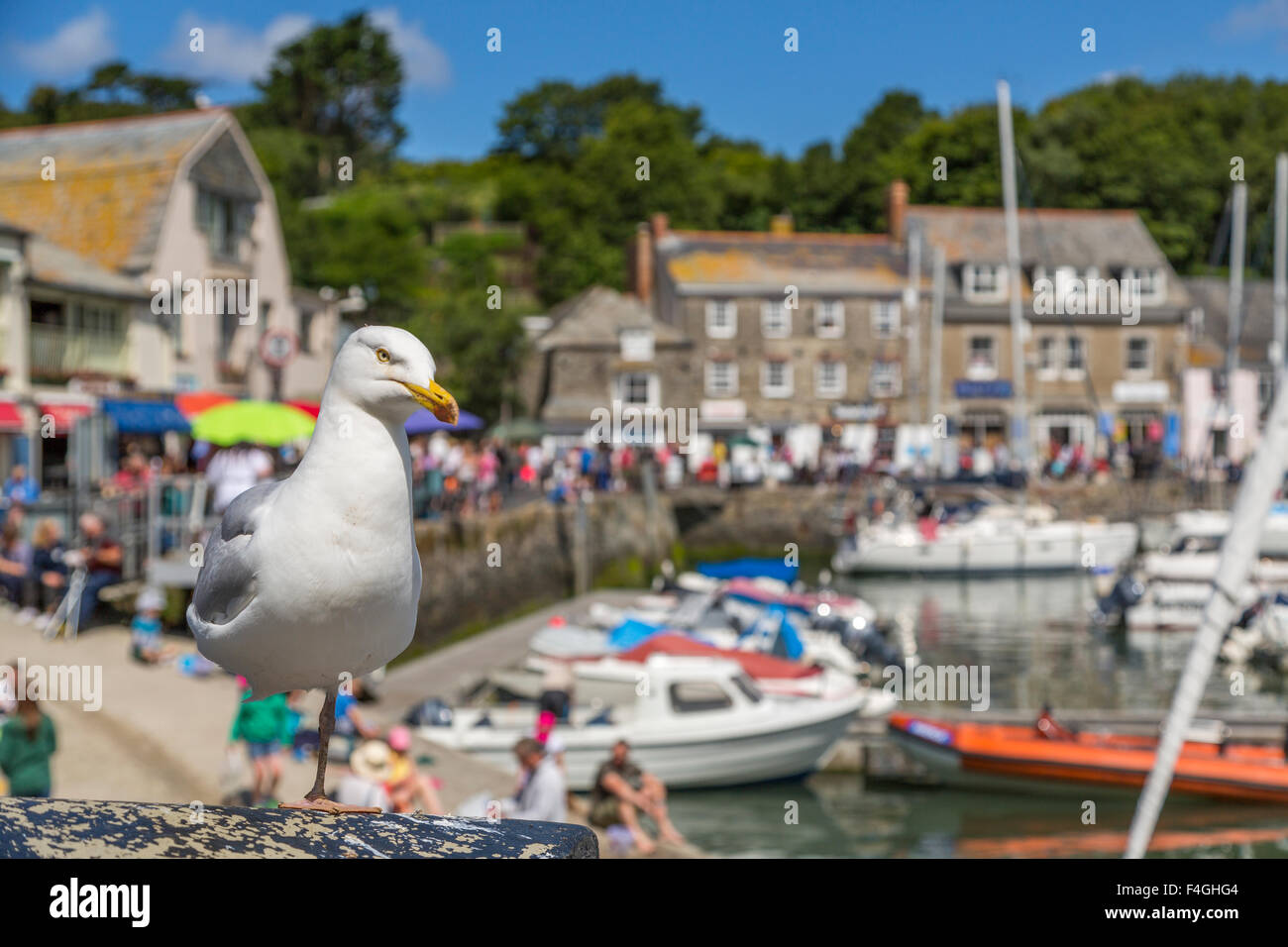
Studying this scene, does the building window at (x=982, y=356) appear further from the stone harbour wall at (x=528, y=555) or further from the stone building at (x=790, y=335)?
the stone harbour wall at (x=528, y=555)

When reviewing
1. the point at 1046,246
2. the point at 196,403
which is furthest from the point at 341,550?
the point at 1046,246

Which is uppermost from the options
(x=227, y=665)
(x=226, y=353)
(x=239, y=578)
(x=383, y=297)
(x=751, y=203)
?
(x=751, y=203)

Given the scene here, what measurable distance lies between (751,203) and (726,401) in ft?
83.9

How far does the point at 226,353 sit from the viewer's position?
41.6m

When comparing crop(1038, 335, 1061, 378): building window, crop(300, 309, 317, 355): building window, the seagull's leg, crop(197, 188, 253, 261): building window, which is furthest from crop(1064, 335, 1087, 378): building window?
the seagull's leg

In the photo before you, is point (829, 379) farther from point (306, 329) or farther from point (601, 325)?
point (306, 329)

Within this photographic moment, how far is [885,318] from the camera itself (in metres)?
61.6

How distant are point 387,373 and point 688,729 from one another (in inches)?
651

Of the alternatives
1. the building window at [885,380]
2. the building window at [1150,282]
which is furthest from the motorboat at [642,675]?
the building window at [1150,282]

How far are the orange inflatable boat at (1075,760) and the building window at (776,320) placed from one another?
42.4 meters

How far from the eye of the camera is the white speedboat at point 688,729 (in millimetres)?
17844
